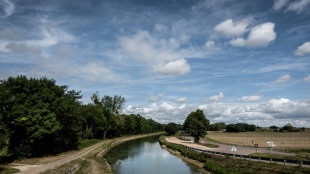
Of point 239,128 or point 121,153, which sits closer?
point 121,153

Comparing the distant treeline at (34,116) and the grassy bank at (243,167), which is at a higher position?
the distant treeline at (34,116)

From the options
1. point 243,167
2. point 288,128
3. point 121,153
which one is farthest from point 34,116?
point 288,128

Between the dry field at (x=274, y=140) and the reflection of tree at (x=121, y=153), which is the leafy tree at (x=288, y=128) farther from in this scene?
the reflection of tree at (x=121, y=153)

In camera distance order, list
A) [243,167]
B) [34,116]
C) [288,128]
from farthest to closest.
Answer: [288,128], [34,116], [243,167]

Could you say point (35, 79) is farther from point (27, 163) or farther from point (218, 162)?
point (218, 162)

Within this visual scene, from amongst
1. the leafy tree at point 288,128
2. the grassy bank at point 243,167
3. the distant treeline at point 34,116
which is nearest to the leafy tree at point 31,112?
the distant treeline at point 34,116

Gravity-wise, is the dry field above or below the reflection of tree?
above

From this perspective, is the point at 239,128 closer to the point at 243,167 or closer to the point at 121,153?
the point at 121,153

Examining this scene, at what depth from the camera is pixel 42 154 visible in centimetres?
3947

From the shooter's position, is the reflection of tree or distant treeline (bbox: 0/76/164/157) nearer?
distant treeline (bbox: 0/76/164/157)

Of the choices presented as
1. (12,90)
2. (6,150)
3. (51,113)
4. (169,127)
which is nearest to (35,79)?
(12,90)

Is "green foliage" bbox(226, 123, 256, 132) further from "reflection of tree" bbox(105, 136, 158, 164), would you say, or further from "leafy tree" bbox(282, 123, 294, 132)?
"reflection of tree" bbox(105, 136, 158, 164)

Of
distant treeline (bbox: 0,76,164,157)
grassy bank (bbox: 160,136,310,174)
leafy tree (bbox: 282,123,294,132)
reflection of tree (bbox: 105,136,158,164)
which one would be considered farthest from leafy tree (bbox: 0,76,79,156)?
leafy tree (bbox: 282,123,294,132)

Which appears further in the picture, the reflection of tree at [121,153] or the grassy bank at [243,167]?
the reflection of tree at [121,153]
